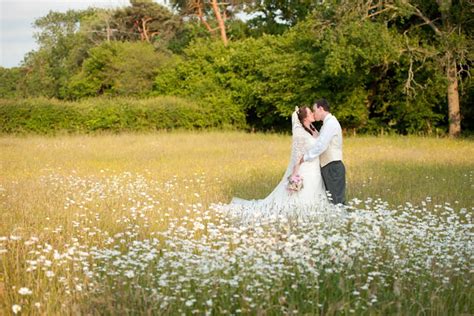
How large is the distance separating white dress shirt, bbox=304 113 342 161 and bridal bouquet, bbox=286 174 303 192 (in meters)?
0.45

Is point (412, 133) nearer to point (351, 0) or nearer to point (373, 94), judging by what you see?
point (373, 94)

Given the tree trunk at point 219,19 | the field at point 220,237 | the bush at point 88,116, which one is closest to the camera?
the field at point 220,237

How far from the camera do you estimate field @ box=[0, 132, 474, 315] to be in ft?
16.2

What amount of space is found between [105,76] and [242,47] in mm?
15327

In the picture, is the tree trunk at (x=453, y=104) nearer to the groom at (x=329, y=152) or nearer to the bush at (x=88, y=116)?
the bush at (x=88, y=116)

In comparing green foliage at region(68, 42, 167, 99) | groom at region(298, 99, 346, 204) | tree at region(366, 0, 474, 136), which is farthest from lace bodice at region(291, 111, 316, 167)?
green foliage at region(68, 42, 167, 99)

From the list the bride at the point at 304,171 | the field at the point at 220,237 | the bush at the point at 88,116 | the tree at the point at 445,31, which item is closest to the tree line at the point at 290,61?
the tree at the point at 445,31

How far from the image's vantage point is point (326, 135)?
366 inches

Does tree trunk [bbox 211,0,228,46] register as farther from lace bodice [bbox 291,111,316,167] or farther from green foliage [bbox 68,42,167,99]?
lace bodice [bbox 291,111,316,167]

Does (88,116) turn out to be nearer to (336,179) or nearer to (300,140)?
(300,140)

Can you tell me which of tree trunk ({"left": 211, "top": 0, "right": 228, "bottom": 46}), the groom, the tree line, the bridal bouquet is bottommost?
the bridal bouquet

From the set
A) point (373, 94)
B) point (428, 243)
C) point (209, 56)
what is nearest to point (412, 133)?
point (373, 94)

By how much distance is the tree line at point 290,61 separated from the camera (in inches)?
1086

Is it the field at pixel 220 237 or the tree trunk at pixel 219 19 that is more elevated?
the tree trunk at pixel 219 19
